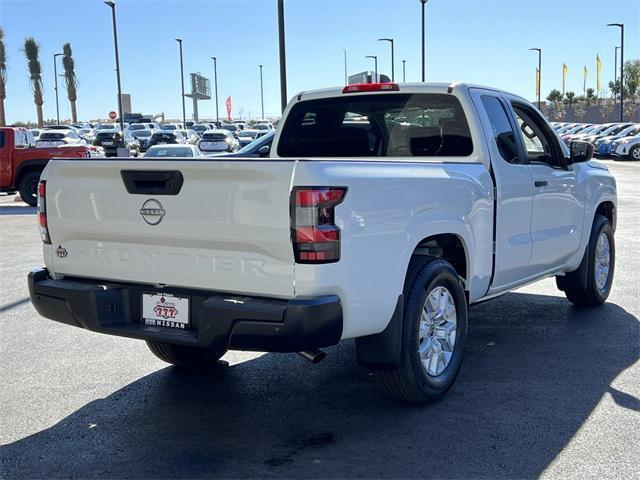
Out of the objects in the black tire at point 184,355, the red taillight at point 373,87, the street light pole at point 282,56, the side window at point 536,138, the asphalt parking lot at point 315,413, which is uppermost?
the street light pole at point 282,56

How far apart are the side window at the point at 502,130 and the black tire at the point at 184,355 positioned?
8.30 feet

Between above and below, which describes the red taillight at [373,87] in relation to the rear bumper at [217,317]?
above

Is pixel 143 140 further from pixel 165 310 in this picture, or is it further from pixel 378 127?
pixel 165 310

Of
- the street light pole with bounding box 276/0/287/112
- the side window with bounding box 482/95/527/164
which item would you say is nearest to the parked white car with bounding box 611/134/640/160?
the street light pole with bounding box 276/0/287/112

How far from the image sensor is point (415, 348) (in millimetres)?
4422

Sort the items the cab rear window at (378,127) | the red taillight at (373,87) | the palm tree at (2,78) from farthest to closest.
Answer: the palm tree at (2,78) < the red taillight at (373,87) < the cab rear window at (378,127)

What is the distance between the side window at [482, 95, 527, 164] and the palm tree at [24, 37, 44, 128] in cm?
7762

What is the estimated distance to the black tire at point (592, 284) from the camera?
7070mm

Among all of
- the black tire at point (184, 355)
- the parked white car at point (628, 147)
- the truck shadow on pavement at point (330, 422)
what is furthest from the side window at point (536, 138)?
the parked white car at point (628, 147)

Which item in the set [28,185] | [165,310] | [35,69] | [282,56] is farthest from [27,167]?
[35,69]

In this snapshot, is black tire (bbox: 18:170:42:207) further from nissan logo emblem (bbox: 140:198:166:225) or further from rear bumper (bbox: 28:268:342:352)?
nissan logo emblem (bbox: 140:198:166:225)

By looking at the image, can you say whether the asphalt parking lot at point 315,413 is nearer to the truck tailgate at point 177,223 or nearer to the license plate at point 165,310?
the license plate at point 165,310

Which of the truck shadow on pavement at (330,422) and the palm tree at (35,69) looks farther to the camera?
the palm tree at (35,69)

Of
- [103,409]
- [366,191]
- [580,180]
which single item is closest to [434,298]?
[366,191]
